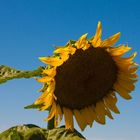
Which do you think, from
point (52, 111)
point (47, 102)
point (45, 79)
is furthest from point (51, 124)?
point (45, 79)

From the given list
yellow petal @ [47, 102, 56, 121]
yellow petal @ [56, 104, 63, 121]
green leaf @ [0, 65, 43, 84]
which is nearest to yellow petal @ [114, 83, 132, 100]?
yellow petal @ [56, 104, 63, 121]

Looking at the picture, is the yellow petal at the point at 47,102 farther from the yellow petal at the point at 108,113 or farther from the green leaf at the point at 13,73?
the yellow petal at the point at 108,113

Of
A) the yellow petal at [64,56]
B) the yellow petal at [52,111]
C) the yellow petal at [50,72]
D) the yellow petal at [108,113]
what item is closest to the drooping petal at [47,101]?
the yellow petal at [52,111]

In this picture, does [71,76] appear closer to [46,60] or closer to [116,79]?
[46,60]

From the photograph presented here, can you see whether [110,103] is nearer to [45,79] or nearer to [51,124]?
[51,124]

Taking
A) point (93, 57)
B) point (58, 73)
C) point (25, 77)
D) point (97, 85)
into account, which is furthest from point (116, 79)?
point (25, 77)

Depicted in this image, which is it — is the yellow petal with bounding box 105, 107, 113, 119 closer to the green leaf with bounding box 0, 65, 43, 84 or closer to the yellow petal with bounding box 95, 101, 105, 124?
the yellow petal with bounding box 95, 101, 105, 124
